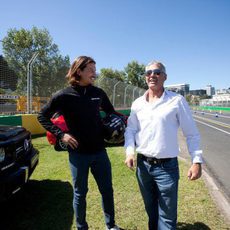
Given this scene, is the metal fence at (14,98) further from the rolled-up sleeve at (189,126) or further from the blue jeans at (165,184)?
the rolled-up sleeve at (189,126)

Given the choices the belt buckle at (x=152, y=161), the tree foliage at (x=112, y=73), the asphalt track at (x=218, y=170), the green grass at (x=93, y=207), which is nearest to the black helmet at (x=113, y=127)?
the belt buckle at (x=152, y=161)

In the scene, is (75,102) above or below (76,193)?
above

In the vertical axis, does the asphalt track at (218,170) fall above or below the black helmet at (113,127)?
below

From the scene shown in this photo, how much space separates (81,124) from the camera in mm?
2650

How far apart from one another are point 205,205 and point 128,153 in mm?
1909

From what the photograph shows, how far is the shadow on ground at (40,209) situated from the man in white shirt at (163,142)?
1.40m

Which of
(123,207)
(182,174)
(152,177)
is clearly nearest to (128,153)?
(152,177)

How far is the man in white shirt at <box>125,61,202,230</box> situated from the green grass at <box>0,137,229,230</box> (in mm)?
986

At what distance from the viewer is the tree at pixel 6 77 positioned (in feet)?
28.5

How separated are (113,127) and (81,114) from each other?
41 cm

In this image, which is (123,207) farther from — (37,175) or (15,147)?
(37,175)

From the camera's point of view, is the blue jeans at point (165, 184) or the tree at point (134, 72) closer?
the blue jeans at point (165, 184)

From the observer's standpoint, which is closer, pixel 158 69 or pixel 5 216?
pixel 158 69

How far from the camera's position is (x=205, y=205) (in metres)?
3.69
